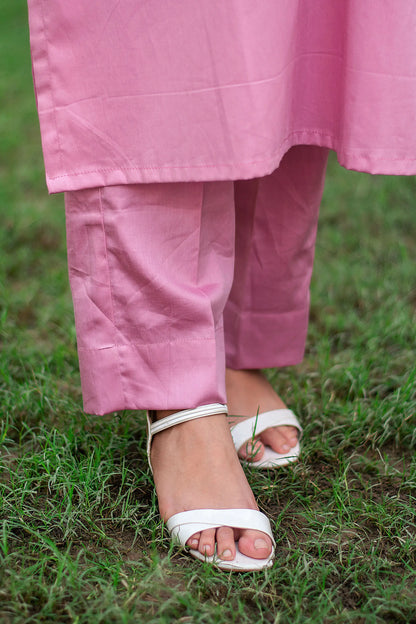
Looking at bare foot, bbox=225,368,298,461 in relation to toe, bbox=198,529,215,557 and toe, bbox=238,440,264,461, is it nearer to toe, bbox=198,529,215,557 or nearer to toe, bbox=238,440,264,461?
toe, bbox=238,440,264,461

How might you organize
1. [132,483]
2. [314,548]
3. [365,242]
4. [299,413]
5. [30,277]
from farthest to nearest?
[365,242], [30,277], [299,413], [132,483], [314,548]

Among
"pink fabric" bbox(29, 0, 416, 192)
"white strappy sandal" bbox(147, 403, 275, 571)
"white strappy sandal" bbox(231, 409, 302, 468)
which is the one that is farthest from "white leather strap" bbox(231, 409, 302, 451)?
"pink fabric" bbox(29, 0, 416, 192)

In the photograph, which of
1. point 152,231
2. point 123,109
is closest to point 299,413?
point 152,231

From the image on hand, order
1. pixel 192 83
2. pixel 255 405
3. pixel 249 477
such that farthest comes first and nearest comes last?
pixel 255 405 → pixel 249 477 → pixel 192 83

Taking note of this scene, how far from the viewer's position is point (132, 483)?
49.0 inches

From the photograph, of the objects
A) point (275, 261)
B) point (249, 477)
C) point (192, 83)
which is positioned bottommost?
point (249, 477)

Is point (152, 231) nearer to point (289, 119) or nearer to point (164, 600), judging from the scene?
point (289, 119)

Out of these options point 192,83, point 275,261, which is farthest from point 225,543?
point 192,83

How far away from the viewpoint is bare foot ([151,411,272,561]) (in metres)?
1.08

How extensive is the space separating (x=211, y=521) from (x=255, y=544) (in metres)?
0.08

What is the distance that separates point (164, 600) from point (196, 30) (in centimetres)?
80

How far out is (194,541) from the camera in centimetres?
107

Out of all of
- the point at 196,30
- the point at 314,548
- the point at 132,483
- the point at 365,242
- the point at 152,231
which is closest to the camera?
the point at 196,30

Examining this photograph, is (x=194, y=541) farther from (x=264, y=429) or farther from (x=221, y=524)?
(x=264, y=429)
